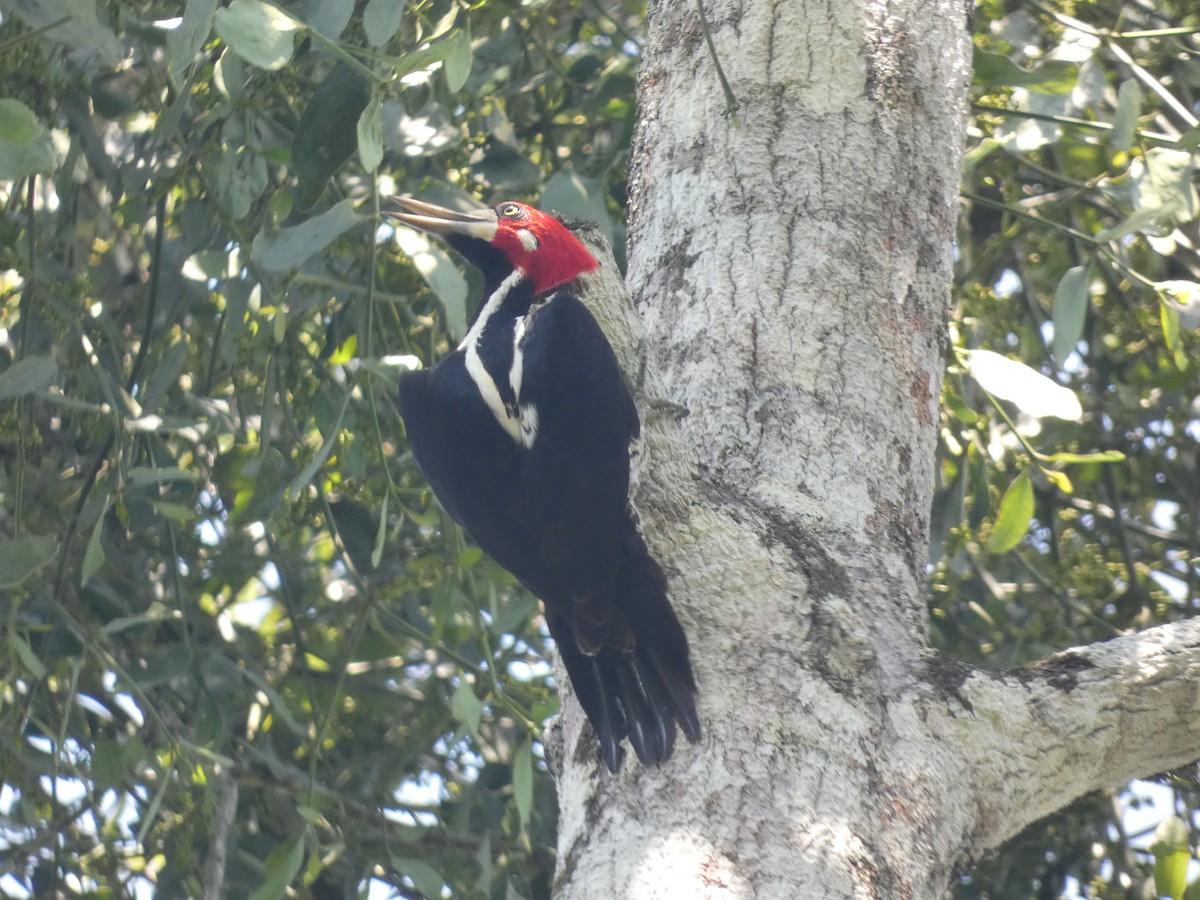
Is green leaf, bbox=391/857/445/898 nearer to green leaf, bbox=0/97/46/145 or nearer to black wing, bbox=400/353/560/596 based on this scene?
black wing, bbox=400/353/560/596

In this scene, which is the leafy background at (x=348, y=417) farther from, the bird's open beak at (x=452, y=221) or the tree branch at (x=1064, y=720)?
the tree branch at (x=1064, y=720)

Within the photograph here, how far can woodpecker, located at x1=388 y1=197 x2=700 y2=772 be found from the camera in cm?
168

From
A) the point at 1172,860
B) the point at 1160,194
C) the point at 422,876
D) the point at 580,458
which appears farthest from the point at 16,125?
the point at 1172,860

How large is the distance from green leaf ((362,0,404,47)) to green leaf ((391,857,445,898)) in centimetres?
138

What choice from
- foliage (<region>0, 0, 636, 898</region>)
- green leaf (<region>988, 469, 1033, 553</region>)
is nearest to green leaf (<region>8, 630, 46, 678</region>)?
foliage (<region>0, 0, 636, 898</region>)

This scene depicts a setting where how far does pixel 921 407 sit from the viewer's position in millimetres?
1914

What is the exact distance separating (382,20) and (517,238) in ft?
2.19

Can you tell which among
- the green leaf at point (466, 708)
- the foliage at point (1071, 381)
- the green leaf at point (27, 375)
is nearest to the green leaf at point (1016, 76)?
the foliage at point (1071, 381)

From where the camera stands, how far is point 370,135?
172 centimetres

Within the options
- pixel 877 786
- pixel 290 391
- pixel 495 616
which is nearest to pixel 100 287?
pixel 290 391

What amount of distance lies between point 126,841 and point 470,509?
1333 mm

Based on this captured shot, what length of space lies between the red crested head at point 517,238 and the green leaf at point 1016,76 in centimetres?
73

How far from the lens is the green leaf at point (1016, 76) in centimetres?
228

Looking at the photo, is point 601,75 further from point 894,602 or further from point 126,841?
point 126,841
